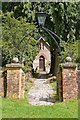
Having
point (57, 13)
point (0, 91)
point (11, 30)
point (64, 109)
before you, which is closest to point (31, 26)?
point (11, 30)

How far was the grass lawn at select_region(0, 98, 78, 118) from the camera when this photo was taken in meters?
7.21

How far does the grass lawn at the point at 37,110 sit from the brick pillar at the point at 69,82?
0.78ft

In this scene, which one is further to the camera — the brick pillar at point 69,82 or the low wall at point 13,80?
the low wall at point 13,80

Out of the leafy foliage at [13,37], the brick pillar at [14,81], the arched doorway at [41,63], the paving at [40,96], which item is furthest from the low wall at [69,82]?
the arched doorway at [41,63]

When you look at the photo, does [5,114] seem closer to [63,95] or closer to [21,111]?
[21,111]

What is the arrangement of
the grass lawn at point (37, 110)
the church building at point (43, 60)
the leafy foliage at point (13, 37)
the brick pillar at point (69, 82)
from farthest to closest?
1. the church building at point (43, 60)
2. the leafy foliage at point (13, 37)
3. the brick pillar at point (69, 82)
4. the grass lawn at point (37, 110)

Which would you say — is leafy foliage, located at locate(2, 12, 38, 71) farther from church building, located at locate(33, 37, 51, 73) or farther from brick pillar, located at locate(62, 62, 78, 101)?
church building, located at locate(33, 37, 51, 73)

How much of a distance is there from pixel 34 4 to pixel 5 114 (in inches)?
539

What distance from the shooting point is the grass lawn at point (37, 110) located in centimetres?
721

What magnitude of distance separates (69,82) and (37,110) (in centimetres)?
184

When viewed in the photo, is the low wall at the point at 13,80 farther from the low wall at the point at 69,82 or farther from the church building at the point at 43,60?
the church building at the point at 43,60

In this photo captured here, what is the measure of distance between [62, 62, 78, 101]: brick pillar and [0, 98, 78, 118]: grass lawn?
0.24 m

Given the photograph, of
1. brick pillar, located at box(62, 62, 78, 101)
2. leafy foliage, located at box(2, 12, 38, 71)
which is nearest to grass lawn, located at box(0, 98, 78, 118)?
brick pillar, located at box(62, 62, 78, 101)

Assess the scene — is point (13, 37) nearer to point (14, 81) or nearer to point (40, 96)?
point (40, 96)
